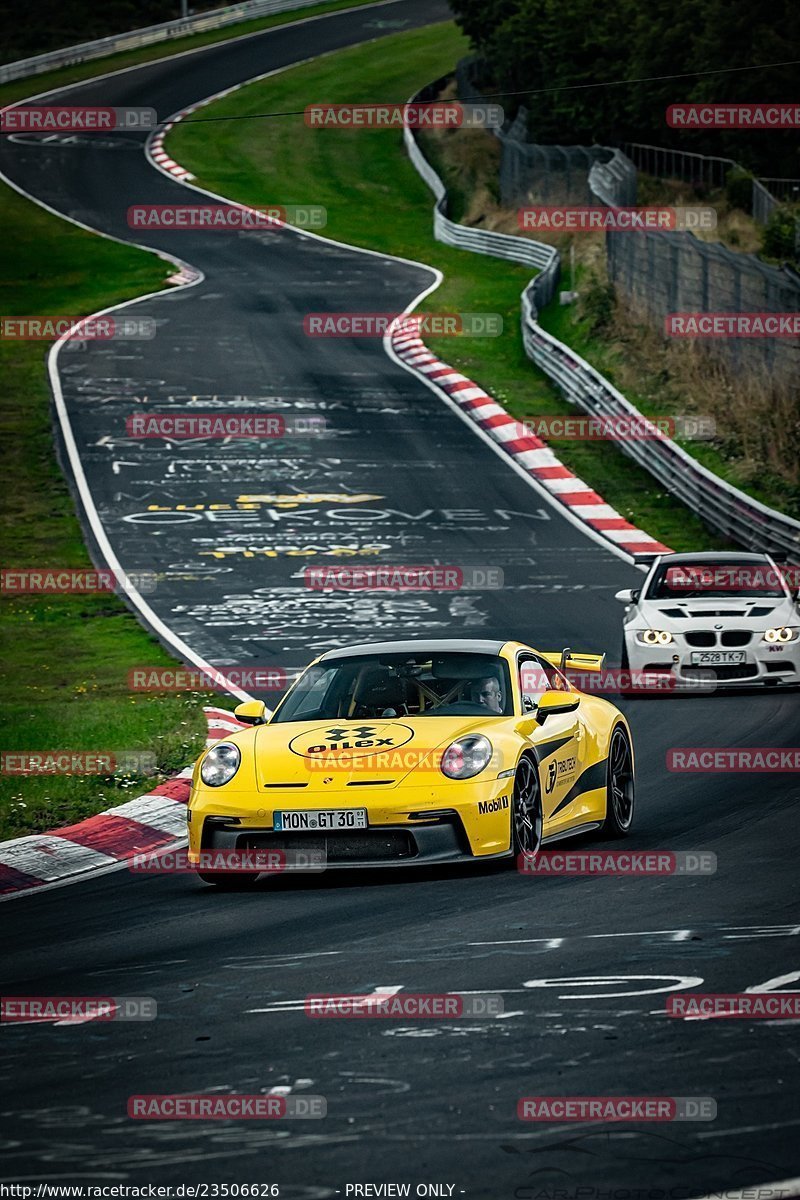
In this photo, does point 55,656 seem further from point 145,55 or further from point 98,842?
point 145,55

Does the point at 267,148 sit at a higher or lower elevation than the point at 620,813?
lower

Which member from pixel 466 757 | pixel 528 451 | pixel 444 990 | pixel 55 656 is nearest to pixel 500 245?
pixel 528 451

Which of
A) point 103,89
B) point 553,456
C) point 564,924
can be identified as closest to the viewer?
point 564,924

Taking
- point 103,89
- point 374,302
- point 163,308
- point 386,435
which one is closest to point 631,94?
point 374,302

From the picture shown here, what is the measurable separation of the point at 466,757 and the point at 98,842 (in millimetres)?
2776

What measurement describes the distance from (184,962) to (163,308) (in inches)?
1483

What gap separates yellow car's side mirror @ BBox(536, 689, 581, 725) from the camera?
11.2 m

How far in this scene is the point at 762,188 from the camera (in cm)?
3903

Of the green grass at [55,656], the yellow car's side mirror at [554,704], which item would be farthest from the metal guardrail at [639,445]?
the yellow car's side mirror at [554,704]

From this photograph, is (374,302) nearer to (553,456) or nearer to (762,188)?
(762,188)

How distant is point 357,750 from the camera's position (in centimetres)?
1078

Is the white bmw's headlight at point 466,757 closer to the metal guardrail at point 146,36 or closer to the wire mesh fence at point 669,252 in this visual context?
the wire mesh fence at point 669,252

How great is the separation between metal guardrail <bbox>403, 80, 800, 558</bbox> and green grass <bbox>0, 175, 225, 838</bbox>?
23.5 ft

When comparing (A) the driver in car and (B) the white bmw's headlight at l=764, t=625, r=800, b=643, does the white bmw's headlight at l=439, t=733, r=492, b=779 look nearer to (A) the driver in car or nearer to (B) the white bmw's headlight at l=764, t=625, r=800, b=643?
(A) the driver in car
